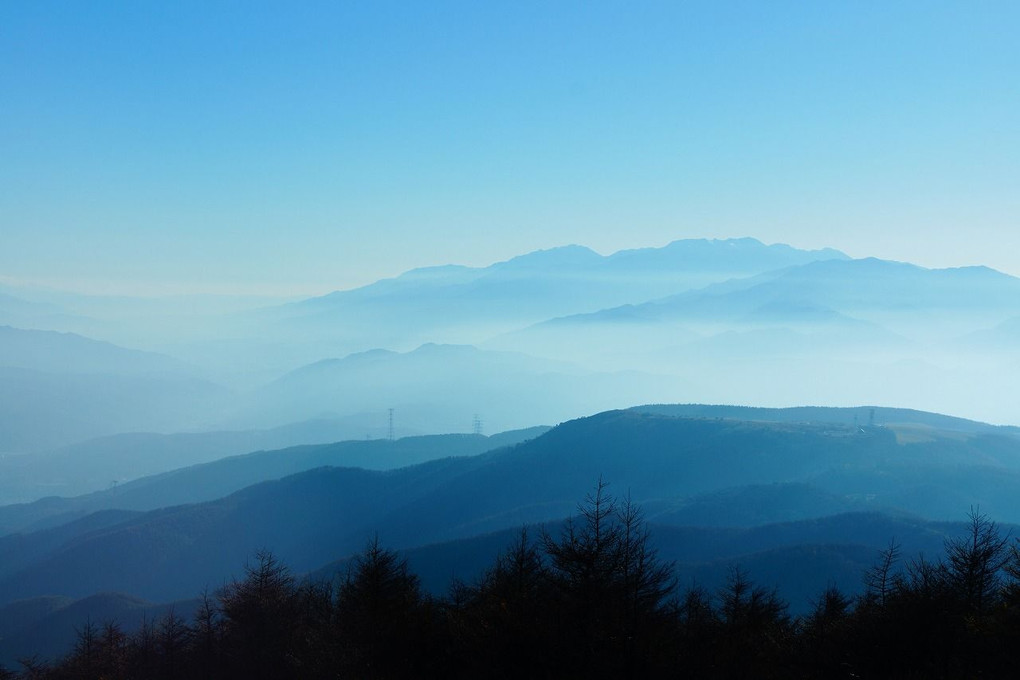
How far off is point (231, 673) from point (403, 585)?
8.69 metres

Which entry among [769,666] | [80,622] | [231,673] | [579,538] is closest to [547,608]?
[579,538]

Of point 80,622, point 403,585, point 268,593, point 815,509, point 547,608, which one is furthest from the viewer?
point 815,509

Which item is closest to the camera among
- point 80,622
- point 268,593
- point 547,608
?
point 547,608

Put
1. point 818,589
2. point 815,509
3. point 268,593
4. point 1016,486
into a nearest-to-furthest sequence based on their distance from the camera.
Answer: point 268,593 → point 818,589 → point 815,509 → point 1016,486

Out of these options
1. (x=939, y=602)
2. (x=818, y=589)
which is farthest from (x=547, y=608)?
(x=818, y=589)

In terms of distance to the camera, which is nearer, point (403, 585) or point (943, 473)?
point (403, 585)

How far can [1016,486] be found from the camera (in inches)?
7111

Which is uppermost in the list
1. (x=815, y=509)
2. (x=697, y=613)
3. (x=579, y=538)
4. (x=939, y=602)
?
(x=579, y=538)

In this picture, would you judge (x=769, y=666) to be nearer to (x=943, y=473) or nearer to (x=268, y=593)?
(x=268, y=593)

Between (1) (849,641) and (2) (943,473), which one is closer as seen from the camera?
(1) (849,641)

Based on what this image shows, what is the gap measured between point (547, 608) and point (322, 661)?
7.94 meters

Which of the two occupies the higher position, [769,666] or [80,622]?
[769,666]

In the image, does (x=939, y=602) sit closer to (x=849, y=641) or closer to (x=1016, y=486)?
(x=849, y=641)

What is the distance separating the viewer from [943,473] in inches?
7352
